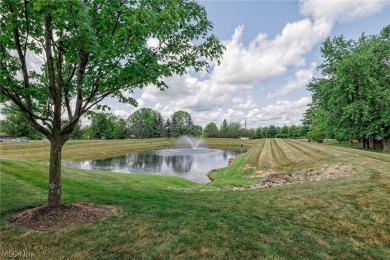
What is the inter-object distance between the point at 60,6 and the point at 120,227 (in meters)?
4.40

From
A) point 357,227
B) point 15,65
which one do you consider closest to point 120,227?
point 15,65

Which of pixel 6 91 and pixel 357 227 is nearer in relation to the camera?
pixel 6 91

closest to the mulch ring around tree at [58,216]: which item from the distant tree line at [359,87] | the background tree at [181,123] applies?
the distant tree line at [359,87]

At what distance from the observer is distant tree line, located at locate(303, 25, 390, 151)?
78.7ft

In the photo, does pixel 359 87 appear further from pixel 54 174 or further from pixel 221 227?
pixel 54 174

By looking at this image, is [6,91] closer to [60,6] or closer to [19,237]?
[60,6]

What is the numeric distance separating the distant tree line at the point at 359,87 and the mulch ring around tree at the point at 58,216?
26.2 m

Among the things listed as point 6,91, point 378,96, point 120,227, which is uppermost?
point 378,96

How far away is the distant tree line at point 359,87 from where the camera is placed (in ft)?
78.7

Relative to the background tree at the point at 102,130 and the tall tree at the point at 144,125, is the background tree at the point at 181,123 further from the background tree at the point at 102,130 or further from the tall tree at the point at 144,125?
the background tree at the point at 102,130

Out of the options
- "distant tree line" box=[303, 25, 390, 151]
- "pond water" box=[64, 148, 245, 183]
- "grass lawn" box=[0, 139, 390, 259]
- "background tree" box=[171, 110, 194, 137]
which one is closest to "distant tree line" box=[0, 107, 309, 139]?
"background tree" box=[171, 110, 194, 137]

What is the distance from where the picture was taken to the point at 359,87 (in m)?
24.6

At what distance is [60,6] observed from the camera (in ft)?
12.6

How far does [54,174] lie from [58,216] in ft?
3.29
